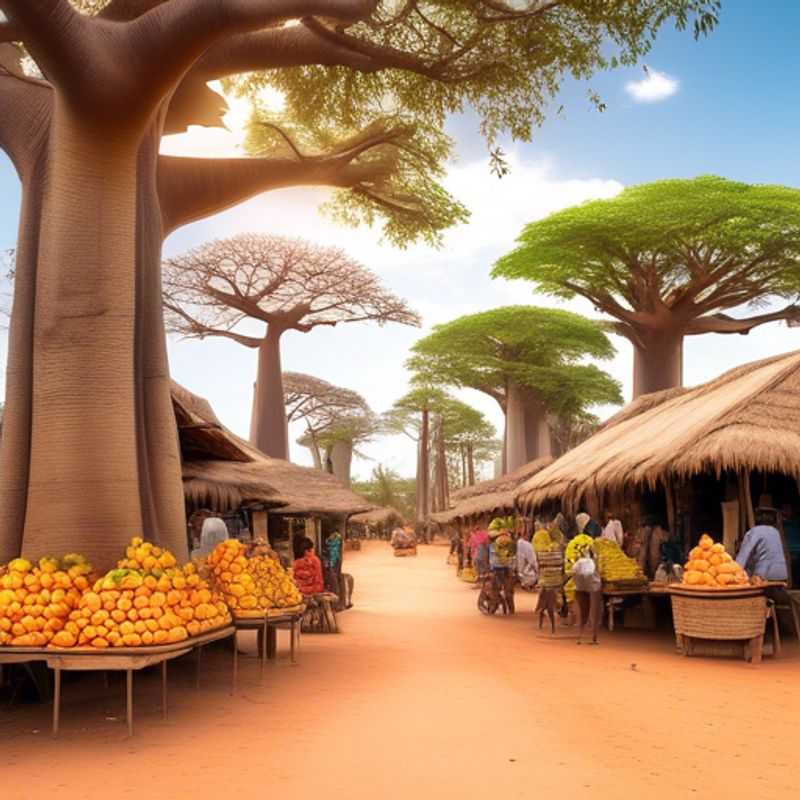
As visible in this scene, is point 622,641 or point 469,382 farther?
point 469,382

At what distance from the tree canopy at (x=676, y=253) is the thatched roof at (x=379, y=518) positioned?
54.2 ft

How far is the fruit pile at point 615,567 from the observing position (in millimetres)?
10570

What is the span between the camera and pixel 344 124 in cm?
1279

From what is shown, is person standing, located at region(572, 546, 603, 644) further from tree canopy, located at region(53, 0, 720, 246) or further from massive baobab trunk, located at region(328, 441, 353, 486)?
massive baobab trunk, located at region(328, 441, 353, 486)

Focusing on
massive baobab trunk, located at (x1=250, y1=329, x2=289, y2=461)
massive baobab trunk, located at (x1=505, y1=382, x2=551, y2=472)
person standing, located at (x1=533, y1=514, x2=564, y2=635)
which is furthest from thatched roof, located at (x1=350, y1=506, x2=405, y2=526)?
person standing, located at (x1=533, y1=514, x2=564, y2=635)

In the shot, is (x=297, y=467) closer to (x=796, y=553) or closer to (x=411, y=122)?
(x=411, y=122)

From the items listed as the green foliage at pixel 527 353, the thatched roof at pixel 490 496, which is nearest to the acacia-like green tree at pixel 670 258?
the thatched roof at pixel 490 496

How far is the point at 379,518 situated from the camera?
4025 centimetres

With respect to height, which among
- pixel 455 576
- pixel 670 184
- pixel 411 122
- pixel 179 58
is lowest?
pixel 455 576

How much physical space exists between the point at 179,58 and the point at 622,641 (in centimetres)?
826

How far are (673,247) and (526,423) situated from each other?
39.1ft

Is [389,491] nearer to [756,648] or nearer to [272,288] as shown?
[272,288]

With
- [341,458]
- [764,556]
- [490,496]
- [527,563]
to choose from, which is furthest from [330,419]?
[764,556]

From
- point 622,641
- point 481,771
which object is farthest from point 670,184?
point 481,771
